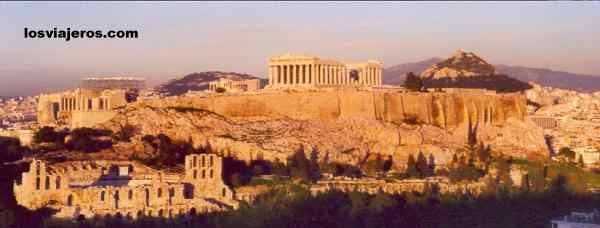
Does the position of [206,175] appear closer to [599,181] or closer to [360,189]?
[360,189]

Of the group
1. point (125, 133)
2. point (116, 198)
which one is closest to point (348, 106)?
point (125, 133)

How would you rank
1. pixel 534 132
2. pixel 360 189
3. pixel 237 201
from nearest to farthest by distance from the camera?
pixel 237 201, pixel 360 189, pixel 534 132

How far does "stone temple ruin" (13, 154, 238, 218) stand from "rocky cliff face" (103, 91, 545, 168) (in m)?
4.66

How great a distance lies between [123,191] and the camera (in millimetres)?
28875

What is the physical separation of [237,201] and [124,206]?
2.78m

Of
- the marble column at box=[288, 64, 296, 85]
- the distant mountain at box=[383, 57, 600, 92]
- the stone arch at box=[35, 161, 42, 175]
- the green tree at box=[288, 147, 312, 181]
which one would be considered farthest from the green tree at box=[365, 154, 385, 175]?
the distant mountain at box=[383, 57, 600, 92]

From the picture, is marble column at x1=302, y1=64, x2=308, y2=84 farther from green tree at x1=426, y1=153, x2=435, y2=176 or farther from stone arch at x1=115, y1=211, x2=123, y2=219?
stone arch at x1=115, y1=211, x2=123, y2=219

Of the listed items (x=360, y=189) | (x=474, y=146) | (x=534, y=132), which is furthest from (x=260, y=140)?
(x=534, y=132)

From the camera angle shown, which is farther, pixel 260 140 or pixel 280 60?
pixel 280 60

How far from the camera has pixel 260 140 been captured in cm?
3653

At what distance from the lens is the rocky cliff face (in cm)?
3650

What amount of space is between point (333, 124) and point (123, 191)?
11.5 m

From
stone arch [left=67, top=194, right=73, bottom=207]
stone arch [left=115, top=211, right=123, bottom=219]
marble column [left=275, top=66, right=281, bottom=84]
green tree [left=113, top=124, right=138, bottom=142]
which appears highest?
marble column [left=275, top=66, right=281, bottom=84]

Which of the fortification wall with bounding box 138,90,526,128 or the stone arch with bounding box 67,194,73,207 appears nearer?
the stone arch with bounding box 67,194,73,207
